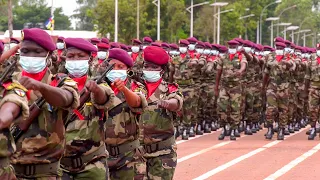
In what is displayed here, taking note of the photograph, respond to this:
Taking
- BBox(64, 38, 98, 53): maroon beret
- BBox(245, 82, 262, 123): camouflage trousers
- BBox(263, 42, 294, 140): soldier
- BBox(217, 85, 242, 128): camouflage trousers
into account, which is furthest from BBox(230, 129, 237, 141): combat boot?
BBox(64, 38, 98, 53): maroon beret

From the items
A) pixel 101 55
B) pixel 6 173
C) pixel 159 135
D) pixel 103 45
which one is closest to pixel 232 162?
pixel 101 55

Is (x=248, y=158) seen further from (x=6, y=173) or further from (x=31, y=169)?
(x=6, y=173)

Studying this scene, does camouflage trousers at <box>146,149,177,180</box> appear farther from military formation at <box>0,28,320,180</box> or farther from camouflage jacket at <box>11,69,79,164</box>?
camouflage jacket at <box>11,69,79,164</box>

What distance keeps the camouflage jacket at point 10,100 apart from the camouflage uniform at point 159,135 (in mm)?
3572

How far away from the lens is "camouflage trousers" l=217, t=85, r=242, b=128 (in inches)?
731

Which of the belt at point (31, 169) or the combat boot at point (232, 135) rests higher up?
the belt at point (31, 169)

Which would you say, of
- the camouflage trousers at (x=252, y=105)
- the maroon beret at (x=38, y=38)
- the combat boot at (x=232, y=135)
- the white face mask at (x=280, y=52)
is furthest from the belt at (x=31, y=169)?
the camouflage trousers at (x=252, y=105)

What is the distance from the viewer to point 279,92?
1905cm

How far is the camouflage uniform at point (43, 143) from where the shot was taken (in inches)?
243

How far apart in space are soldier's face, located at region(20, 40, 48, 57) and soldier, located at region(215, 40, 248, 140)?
12.6 metres

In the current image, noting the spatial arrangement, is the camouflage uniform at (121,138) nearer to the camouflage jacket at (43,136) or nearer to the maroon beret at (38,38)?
the camouflage jacket at (43,136)

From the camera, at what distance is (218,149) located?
1666cm

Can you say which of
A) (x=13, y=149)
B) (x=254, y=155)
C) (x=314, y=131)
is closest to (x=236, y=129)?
(x=314, y=131)

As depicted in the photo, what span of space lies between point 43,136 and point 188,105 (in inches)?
508
